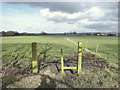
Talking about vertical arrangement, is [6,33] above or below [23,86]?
above

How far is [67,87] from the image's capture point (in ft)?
12.5

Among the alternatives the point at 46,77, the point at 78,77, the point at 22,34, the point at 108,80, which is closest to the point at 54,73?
the point at 46,77

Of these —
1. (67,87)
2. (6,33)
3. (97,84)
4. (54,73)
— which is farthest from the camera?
(6,33)

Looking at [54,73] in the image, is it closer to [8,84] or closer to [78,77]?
[78,77]

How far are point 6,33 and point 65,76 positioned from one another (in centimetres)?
6019

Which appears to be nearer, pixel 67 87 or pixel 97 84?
pixel 67 87

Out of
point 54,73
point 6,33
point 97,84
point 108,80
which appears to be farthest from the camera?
point 6,33

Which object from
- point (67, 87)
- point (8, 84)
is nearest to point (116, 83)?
point (67, 87)

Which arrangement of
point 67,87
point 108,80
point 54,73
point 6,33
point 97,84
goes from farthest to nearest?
1. point 6,33
2. point 54,73
3. point 108,80
4. point 97,84
5. point 67,87

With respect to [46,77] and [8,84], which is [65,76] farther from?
[8,84]

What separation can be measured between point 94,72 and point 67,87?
2.03 meters

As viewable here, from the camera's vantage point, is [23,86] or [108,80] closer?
[23,86]

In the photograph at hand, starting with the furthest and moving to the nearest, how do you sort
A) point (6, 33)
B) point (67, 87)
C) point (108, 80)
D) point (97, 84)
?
point (6, 33), point (108, 80), point (97, 84), point (67, 87)

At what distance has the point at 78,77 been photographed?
4562 mm
